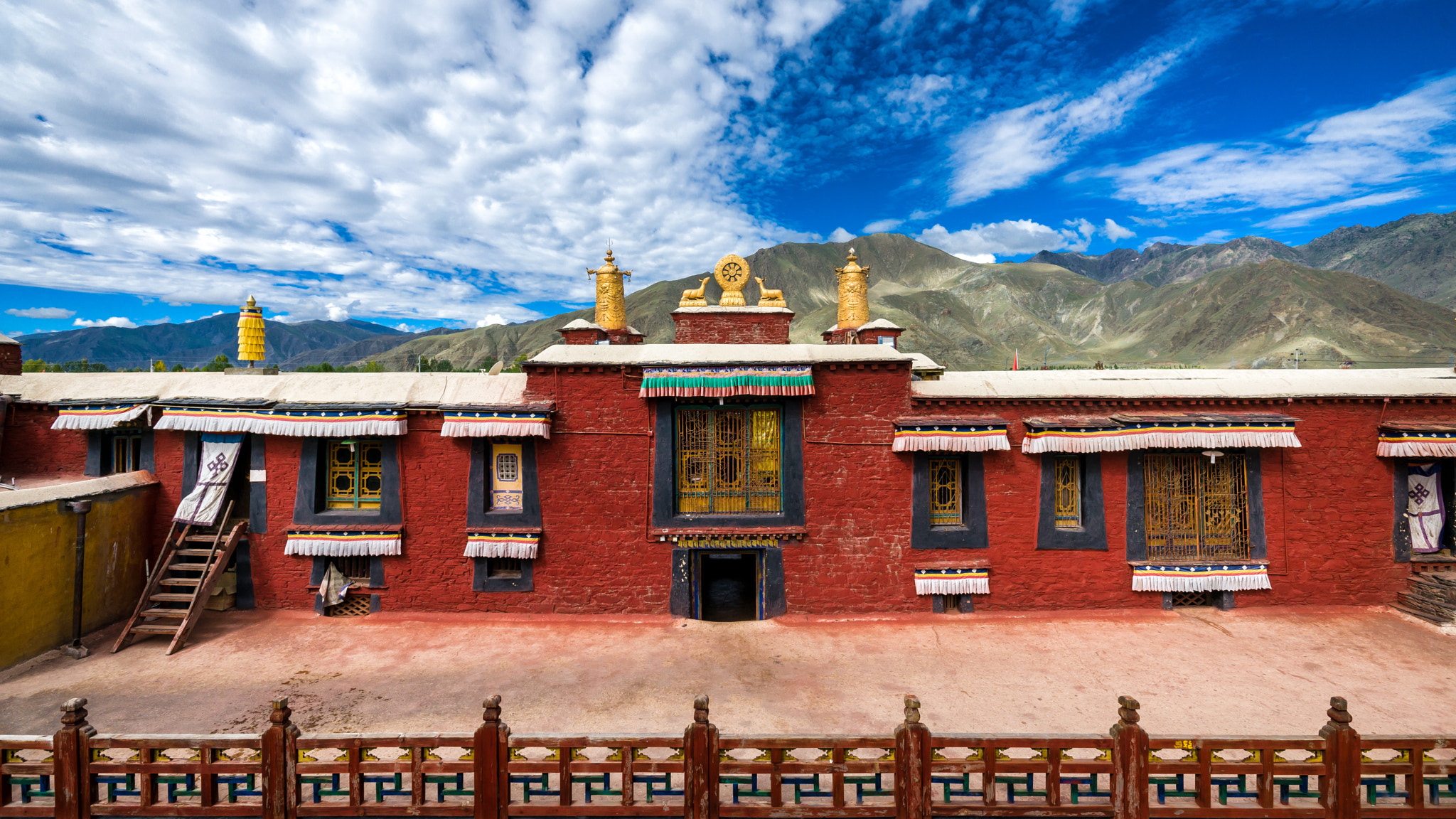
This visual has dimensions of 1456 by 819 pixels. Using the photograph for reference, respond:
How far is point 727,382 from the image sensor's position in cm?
1049

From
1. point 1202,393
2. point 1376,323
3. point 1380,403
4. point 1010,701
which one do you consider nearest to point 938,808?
point 1010,701

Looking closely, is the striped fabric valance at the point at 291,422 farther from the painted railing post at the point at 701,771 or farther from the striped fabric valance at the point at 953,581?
the striped fabric valance at the point at 953,581

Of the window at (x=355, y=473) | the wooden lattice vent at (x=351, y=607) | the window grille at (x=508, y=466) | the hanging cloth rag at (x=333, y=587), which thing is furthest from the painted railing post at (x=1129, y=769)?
the hanging cloth rag at (x=333, y=587)

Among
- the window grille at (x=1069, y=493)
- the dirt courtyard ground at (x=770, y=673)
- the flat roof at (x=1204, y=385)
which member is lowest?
the dirt courtyard ground at (x=770, y=673)

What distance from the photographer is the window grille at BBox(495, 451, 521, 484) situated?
11.1m

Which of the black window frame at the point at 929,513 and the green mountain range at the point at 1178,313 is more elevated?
the green mountain range at the point at 1178,313

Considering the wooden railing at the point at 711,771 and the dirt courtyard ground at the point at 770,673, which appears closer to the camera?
the wooden railing at the point at 711,771

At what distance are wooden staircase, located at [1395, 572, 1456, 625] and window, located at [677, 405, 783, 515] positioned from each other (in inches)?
435

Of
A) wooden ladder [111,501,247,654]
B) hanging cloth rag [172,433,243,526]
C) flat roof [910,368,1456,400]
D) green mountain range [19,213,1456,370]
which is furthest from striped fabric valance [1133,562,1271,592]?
green mountain range [19,213,1456,370]

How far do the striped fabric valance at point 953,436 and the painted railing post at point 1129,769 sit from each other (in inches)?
224

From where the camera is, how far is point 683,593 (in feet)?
36.0

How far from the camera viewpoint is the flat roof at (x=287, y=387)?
437 inches

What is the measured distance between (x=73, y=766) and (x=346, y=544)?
5.93 meters

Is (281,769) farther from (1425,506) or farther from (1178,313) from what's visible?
(1178,313)
